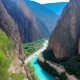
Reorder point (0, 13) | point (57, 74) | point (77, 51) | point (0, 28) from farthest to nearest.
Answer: point (77, 51)
point (57, 74)
point (0, 13)
point (0, 28)


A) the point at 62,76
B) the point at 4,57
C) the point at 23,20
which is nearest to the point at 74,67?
the point at 62,76

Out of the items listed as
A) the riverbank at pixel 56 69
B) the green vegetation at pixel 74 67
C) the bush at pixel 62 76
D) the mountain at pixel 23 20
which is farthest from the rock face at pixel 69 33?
the mountain at pixel 23 20

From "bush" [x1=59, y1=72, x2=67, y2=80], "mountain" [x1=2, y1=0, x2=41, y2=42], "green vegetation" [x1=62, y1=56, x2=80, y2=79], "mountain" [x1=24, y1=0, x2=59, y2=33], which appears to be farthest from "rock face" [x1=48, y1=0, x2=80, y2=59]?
"mountain" [x1=24, y1=0, x2=59, y2=33]

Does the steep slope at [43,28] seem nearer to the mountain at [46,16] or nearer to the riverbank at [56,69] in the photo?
the mountain at [46,16]

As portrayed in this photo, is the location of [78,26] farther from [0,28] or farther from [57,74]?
[0,28]

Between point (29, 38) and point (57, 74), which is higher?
point (57, 74)

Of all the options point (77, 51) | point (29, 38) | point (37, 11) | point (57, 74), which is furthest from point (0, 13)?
point (37, 11)

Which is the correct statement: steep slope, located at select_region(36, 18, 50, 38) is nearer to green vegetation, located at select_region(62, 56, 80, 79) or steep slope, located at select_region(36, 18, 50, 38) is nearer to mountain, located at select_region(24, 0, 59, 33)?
mountain, located at select_region(24, 0, 59, 33)
